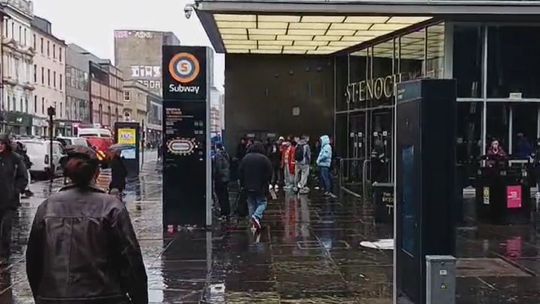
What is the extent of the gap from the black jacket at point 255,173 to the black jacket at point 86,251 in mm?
8746

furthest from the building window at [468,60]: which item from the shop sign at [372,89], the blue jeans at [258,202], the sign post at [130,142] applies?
the sign post at [130,142]

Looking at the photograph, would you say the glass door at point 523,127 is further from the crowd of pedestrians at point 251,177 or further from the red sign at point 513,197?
the red sign at point 513,197

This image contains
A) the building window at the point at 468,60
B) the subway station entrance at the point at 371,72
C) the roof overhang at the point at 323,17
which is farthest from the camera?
the building window at the point at 468,60

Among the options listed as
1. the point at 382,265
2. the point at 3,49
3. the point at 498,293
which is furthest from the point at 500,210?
the point at 3,49

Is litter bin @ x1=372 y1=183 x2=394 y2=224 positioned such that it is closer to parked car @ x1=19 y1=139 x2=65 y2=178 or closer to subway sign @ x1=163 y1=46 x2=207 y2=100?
subway sign @ x1=163 y1=46 x2=207 y2=100

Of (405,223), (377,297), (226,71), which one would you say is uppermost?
(226,71)

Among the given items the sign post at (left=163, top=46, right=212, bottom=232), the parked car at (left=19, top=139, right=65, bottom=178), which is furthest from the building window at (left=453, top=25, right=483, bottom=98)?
the parked car at (left=19, top=139, right=65, bottom=178)

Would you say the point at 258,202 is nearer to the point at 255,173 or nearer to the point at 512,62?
the point at 255,173

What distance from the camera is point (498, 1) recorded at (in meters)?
16.9

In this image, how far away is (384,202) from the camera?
44.7 feet

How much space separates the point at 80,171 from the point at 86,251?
1.41 feet

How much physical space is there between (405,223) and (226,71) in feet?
71.1

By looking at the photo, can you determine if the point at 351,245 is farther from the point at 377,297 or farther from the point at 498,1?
the point at 498,1

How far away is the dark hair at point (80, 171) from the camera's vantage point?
3.74 meters
